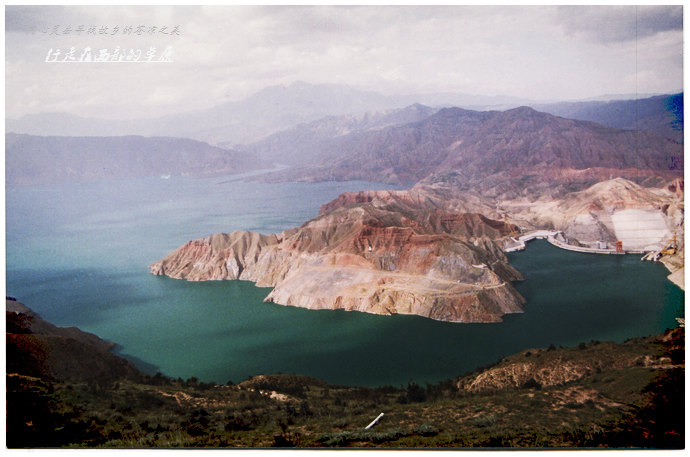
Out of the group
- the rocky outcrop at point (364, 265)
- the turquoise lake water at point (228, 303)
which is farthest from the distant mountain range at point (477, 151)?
the turquoise lake water at point (228, 303)

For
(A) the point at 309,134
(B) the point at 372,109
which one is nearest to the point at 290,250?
(A) the point at 309,134

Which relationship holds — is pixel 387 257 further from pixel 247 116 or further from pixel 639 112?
pixel 639 112

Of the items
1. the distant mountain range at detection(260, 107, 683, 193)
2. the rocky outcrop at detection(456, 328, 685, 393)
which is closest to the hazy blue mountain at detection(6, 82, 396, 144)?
the distant mountain range at detection(260, 107, 683, 193)

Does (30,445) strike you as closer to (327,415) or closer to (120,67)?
(327,415)

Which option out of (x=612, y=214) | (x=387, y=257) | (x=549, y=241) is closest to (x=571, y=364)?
(x=387, y=257)

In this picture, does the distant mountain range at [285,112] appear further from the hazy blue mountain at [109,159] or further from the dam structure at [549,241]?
the dam structure at [549,241]

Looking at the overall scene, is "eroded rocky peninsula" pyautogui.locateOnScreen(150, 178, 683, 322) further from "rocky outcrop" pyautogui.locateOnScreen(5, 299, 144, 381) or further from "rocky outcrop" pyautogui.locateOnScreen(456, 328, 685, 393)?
"rocky outcrop" pyautogui.locateOnScreen(5, 299, 144, 381)
